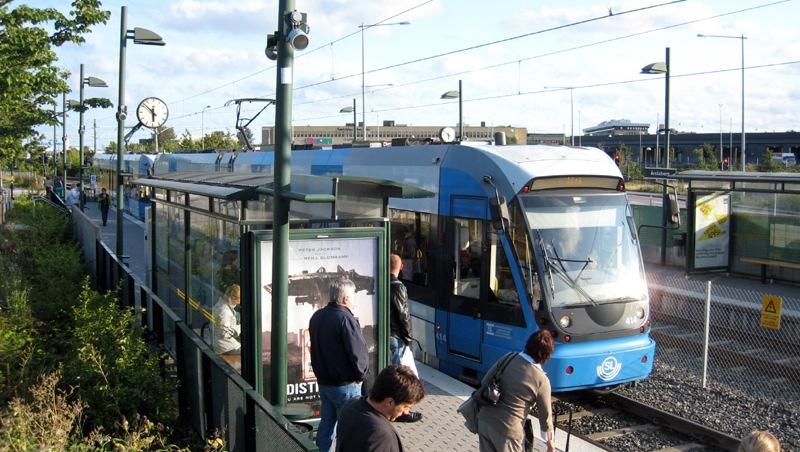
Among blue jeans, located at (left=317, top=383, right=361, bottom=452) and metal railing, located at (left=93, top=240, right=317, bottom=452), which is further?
blue jeans, located at (left=317, top=383, right=361, bottom=452)

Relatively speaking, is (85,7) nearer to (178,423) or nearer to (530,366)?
(178,423)

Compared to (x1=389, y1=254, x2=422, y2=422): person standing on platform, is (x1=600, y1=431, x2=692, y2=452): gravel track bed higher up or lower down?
lower down

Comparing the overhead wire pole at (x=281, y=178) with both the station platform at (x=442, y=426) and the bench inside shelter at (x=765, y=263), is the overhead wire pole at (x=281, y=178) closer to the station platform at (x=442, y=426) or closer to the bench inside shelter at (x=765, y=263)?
the station platform at (x=442, y=426)

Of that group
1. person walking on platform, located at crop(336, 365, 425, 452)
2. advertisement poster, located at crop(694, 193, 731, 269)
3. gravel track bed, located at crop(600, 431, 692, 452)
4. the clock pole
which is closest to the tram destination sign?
advertisement poster, located at crop(694, 193, 731, 269)

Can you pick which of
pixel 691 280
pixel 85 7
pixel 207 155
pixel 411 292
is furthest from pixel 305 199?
pixel 207 155

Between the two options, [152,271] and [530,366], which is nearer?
[530,366]

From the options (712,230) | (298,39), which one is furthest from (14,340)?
(712,230)

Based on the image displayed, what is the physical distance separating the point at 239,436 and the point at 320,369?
867mm

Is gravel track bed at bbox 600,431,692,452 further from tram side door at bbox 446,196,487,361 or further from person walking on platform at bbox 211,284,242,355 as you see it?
person walking on platform at bbox 211,284,242,355

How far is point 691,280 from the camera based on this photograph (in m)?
18.4

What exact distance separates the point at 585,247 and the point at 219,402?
16.5 feet

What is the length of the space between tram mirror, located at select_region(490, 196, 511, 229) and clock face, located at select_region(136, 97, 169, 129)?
1050cm

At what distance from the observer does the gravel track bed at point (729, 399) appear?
9.64 m

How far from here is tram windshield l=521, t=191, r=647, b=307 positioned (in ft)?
31.6
